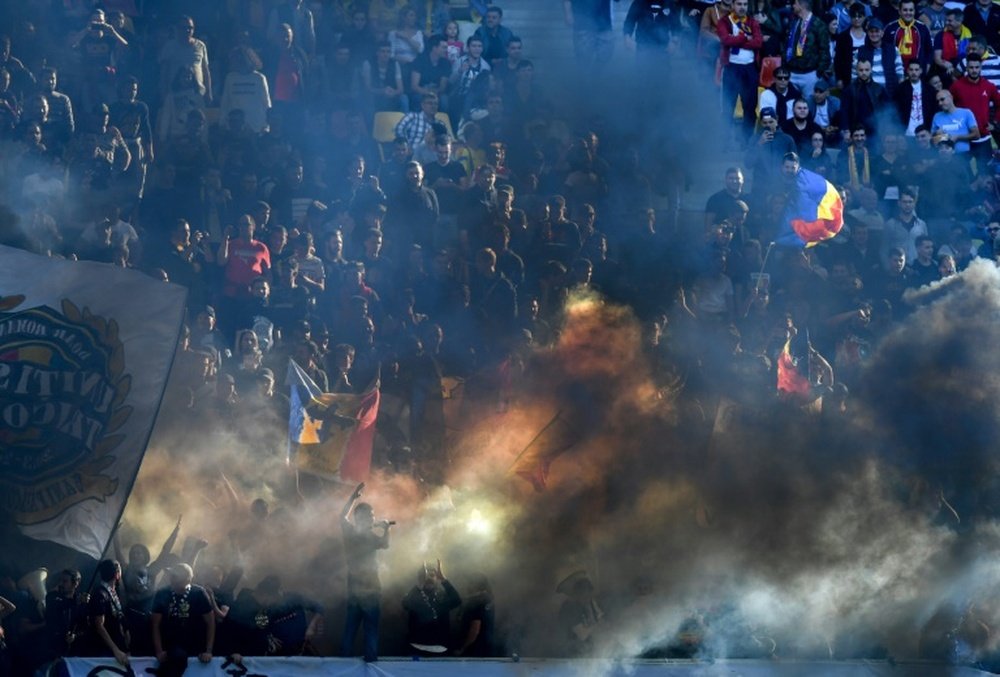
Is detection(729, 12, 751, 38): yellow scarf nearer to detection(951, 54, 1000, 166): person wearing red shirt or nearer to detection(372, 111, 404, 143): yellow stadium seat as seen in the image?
detection(951, 54, 1000, 166): person wearing red shirt

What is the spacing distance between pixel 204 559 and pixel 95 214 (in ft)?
13.1

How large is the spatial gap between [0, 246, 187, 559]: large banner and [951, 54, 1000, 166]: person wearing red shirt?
11.2 metres

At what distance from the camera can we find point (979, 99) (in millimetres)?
21625

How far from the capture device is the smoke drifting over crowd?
1466 centimetres

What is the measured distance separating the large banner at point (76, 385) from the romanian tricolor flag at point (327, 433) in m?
1.71

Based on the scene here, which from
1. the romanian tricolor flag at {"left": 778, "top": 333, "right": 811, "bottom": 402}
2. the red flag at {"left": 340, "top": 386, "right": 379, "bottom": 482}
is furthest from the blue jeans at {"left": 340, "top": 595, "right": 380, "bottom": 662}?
the romanian tricolor flag at {"left": 778, "top": 333, "right": 811, "bottom": 402}

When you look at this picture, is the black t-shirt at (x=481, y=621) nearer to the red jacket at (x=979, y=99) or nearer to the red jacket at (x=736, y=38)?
the red jacket at (x=736, y=38)

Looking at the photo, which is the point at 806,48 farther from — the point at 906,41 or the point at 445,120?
the point at 445,120

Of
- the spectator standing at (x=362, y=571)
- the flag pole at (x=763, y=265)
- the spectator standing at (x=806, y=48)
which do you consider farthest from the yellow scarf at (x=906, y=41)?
the spectator standing at (x=362, y=571)

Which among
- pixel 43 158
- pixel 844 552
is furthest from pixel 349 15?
pixel 844 552

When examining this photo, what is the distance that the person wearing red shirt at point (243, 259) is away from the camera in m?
16.4

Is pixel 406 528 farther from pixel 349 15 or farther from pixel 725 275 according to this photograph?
pixel 349 15

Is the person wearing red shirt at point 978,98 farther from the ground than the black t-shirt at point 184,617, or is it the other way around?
the black t-shirt at point 184,617

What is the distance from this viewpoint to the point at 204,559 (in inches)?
556
